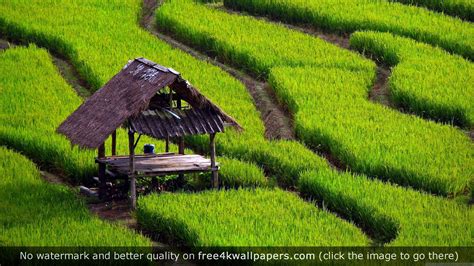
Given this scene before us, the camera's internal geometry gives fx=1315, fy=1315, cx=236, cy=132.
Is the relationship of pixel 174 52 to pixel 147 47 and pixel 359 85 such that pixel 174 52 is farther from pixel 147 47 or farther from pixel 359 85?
pixel 359 85

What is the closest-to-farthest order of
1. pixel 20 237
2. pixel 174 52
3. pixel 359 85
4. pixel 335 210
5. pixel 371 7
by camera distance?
1. pixel 20 237
2. pixel 335 210
3. pixel 359 85
4. pixel 174 52
5. pixel 371 7

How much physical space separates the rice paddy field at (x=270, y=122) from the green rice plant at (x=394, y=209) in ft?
0.08

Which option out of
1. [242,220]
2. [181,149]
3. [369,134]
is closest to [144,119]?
[181,149]

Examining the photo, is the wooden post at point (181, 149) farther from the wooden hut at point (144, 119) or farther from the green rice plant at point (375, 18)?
the green rice plant at point (375, 18)

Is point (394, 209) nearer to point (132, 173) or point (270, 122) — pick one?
point (132, 173)

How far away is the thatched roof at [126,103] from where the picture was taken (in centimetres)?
1457

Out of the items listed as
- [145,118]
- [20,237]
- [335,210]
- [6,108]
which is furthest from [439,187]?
[6,108]

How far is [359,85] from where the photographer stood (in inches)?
754

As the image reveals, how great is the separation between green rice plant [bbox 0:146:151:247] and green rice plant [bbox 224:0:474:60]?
7.98m

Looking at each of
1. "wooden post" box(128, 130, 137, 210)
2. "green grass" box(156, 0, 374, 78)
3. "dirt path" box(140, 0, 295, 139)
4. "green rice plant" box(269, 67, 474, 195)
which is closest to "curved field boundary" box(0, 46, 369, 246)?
"wooden post" box(128, 130, 137, 210)

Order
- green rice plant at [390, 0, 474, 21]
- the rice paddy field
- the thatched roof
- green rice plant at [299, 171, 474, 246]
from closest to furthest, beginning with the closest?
green rice plant at [299, 171, 474, 246] → the rice paddy field → the thatched roof → green rice plant at [390, 0, 474, 21]

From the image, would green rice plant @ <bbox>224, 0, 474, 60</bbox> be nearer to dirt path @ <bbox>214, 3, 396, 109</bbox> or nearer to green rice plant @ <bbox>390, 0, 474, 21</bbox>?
dirt path @ <bbox>214, 3, 396, 109</bbox>

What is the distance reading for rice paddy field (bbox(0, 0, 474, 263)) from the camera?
13602 mm

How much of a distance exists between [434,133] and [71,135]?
189 inches
